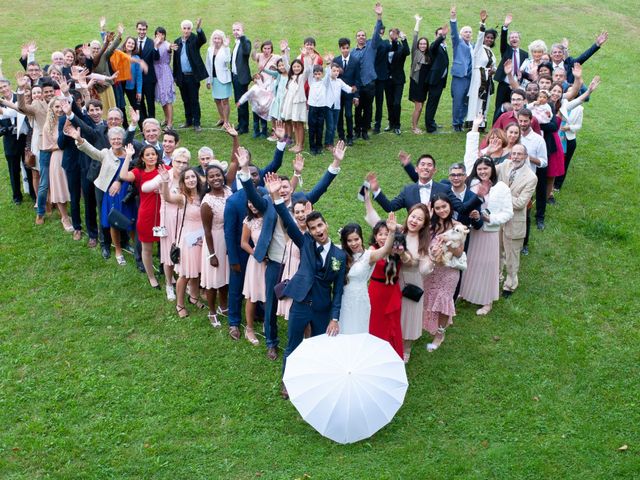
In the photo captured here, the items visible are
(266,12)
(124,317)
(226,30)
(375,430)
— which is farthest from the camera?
(266,12)

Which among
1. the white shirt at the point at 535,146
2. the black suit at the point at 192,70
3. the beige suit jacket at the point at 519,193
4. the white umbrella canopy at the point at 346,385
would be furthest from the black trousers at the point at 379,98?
the white umbrella canopy at the point at 346,385

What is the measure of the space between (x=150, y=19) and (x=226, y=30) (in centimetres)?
265

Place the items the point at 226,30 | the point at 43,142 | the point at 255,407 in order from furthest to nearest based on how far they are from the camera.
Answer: the point at 226,30 < the point at 43,142 < the point at 255,407

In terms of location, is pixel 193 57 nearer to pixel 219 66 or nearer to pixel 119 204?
pixel 219 66

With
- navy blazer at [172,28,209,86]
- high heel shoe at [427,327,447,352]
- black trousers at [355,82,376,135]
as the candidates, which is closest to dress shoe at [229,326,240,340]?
high heel shoe at [427,327,447,352]

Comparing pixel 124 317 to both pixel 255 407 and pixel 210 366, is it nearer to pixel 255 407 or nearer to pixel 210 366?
pixel 210 366

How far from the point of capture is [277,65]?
14430mm

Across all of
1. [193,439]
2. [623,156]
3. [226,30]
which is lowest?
[193,439]

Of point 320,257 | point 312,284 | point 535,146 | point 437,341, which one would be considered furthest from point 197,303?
point 535,146

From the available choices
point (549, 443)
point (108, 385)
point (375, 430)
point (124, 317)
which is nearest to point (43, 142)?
point (124, 317)

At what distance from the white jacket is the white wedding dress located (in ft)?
29.1

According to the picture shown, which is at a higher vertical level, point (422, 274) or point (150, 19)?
point (150, 19)

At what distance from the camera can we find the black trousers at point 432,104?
15.7 m

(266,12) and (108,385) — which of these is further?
(266,12)
